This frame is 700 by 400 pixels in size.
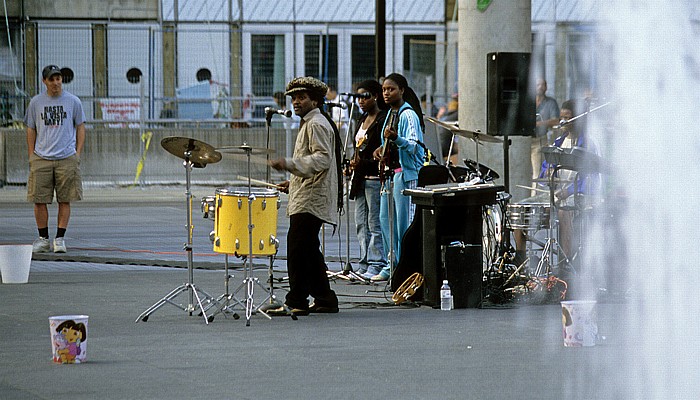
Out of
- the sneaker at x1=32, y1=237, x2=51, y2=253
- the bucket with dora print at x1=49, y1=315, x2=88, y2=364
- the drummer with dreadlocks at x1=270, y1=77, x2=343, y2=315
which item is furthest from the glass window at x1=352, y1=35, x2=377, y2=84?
the bucket with dora print at x1=49, y1=315, x2=88, y2=364

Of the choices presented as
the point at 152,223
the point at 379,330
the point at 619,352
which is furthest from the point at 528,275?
the point at 152,223

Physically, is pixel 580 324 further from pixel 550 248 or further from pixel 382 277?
pixel 382 277

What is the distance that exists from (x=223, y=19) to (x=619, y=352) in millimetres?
20450

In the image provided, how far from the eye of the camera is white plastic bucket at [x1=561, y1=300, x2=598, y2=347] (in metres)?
8.47

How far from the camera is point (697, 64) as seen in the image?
4051 mm

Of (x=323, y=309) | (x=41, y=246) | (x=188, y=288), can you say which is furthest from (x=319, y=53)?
(x=188, y=288)

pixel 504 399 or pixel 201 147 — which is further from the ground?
pixel 201 147

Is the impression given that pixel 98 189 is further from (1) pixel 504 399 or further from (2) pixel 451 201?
(1) pixel 504 399

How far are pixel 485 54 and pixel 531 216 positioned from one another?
13.5 ft

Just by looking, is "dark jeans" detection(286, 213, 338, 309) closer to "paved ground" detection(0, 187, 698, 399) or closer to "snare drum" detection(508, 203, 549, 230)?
"paved ground" detection(0, 187, 698, 399)

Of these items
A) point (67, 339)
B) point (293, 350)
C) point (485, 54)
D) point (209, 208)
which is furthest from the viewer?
point (485, 54)

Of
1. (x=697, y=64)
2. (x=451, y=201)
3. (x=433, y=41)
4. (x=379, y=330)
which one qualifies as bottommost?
(x=379, y=330)

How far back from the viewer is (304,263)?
1023cm

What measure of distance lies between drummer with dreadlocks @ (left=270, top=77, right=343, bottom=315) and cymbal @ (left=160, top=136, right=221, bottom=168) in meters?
0.79
